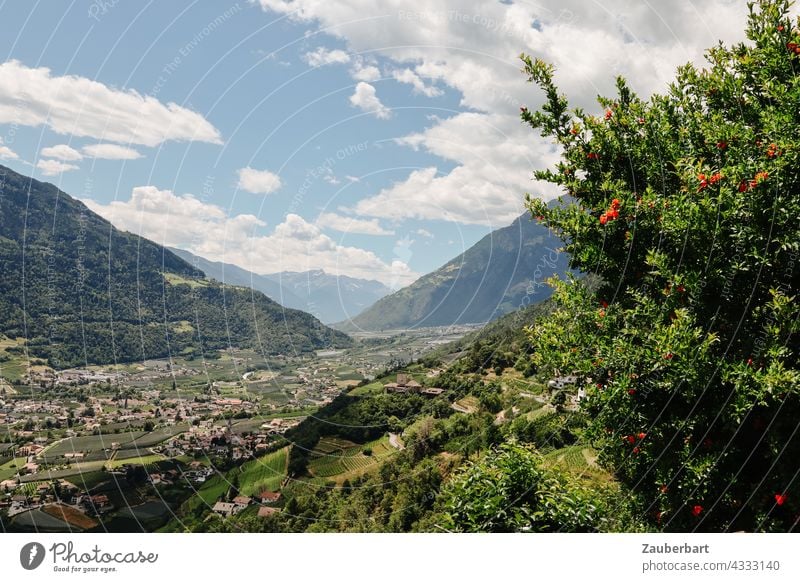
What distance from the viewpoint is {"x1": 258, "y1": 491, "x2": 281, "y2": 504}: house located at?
4840cm

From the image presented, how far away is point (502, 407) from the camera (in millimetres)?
68688

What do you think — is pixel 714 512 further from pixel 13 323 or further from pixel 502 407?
pixel 13 323

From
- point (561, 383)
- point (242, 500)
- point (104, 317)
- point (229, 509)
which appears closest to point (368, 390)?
point (242, 500)

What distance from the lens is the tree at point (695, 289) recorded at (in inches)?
249

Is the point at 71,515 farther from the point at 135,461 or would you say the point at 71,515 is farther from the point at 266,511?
the point at 266,511

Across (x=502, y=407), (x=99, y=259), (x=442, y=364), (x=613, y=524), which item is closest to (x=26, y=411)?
(x=442, y=364)

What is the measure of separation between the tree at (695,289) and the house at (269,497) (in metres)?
47.4

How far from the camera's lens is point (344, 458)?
2472 inches

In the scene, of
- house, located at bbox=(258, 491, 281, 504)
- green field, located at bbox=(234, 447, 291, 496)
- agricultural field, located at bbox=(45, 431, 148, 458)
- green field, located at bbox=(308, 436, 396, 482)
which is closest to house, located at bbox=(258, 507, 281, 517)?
house, located at bbox=(258, 491, 281, 504)

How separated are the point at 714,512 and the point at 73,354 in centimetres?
15196

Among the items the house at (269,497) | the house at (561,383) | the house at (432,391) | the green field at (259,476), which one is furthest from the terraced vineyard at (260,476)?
the house at (561,383)
